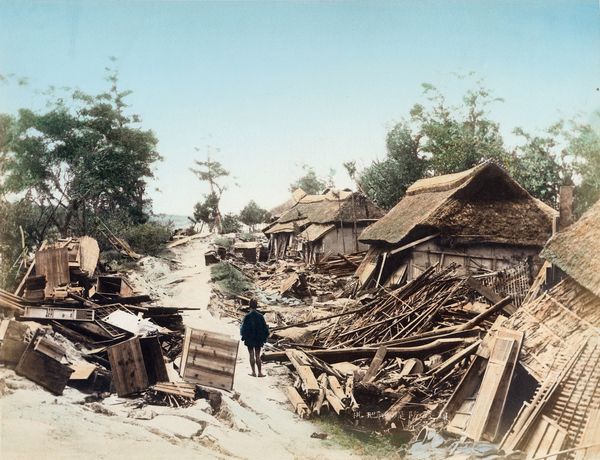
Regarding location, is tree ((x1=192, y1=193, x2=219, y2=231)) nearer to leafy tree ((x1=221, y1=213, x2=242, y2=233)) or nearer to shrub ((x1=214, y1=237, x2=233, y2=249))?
leafy tree ((x1=221, y1=213, x2=242, y2=233))

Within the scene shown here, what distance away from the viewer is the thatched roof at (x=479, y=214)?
17.8 metres

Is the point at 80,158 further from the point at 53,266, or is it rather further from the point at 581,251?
the point at 581,251

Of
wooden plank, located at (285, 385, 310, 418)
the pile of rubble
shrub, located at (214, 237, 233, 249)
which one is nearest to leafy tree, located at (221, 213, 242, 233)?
shrub, located at (214, 237, 233, 249)

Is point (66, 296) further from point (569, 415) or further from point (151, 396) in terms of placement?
point (569, 415)

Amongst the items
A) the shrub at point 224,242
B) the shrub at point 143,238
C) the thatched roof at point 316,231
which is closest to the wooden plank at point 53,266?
the shrub at point 143,238

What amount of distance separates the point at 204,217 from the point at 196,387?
40120mm

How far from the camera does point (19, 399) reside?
6418 millimetres

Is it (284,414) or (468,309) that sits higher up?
(468,309)

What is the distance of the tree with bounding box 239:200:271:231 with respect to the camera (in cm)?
5731

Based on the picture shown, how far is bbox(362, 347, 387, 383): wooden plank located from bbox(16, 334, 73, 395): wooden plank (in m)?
5.26

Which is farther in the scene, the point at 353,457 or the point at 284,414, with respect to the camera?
the point at 284,414

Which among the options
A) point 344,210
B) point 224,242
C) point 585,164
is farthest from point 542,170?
point 224,242

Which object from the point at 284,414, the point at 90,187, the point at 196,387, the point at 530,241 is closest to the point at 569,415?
the point at 284,414

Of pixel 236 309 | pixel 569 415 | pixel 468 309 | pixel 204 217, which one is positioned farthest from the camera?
pixel 204 217
